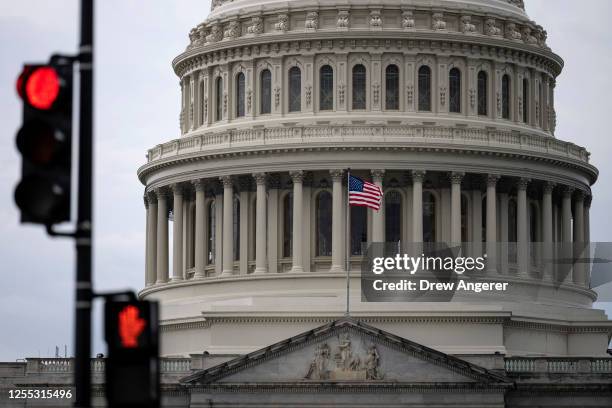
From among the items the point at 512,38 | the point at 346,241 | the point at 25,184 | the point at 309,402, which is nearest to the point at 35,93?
the point at 25,184

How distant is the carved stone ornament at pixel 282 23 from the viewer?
115 metres

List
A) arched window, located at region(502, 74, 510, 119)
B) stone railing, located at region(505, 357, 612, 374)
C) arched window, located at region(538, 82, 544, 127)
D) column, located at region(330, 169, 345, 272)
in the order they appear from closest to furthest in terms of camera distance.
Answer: stone railing, located at region(505, 357, 612, 374), column, located at region(330, 169, 345, 272), arched window, located at region(502, 74, 510, 119), arched window, located at region(538, 82, 544, 127)

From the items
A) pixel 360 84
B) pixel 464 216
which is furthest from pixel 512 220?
pixel 360 84

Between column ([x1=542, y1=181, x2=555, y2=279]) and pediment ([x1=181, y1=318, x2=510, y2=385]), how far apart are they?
69.9ft

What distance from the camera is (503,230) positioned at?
115125 mm

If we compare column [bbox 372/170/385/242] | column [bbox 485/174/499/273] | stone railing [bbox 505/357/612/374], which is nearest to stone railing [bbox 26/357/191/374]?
column [bbox 372/170/385/242]

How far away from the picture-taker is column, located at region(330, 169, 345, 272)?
110688 mm

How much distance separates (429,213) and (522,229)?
18.5 feet

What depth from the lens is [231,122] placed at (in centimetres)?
11612

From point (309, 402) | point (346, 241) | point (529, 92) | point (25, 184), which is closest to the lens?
point (25, 184)

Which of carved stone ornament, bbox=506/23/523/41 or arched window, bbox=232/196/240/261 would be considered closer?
arched window, bbox=232/196/240/261

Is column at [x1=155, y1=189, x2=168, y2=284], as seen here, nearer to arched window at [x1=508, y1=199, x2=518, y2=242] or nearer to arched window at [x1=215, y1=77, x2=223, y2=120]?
arched window at [x1=215, y1=77, x2=223, y2=120]

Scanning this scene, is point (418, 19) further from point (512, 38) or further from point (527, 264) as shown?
point (527, 264)

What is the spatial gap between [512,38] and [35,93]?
9999cm
